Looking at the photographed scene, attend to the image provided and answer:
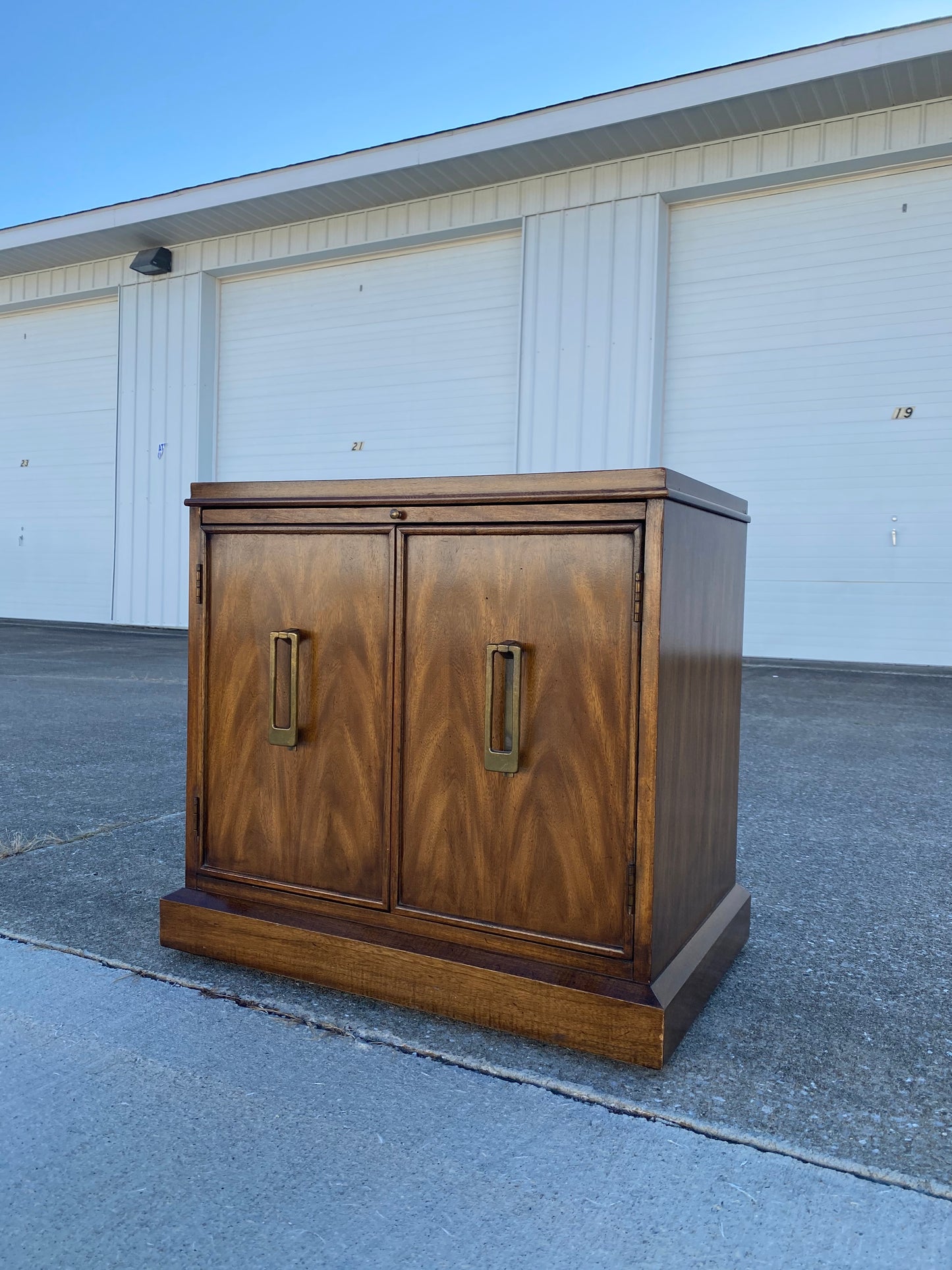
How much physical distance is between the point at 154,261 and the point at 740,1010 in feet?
42.2

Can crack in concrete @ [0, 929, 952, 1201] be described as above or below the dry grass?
below

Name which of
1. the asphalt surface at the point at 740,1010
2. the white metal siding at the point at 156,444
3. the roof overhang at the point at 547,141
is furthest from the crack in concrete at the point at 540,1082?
the white metal siding at the point at 156,444

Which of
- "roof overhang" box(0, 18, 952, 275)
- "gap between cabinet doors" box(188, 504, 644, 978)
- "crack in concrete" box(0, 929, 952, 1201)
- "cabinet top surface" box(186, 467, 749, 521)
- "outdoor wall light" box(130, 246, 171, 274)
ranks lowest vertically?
"crack in concrete" box(0, 929, 952, 1201)

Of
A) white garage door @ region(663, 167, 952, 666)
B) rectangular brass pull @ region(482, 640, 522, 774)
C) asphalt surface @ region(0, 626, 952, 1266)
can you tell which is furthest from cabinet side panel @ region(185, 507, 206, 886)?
white garage door @ region(663, 167, 952, 666)

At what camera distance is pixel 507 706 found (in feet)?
5.38

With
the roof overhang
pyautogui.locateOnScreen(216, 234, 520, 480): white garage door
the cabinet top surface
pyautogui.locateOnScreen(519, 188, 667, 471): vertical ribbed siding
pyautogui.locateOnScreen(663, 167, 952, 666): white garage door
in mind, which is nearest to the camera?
the cabinet top surface

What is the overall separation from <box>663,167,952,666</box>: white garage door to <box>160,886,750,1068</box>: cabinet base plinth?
7587 millimetres

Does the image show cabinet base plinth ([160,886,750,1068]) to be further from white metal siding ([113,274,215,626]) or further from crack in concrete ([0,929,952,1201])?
white metal siding ([113,274,215,626])

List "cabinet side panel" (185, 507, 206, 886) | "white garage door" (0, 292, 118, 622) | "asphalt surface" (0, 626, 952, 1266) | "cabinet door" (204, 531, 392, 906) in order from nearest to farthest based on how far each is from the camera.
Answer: "asphalt surface" (0, 626, 952, 1266) → "cabinet door" (204, 531, 392, 906) → "cabinet side panel" (185, 507, 206, 886) → "white garage door" (0, 292, 118, 622)

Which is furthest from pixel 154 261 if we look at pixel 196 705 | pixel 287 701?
pixel 287 701

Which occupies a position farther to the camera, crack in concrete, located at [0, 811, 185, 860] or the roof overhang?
the roof overhang

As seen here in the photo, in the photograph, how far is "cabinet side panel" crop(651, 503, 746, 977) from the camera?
61.6 inches

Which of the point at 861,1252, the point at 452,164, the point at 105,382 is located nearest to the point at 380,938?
the point at 861,1252

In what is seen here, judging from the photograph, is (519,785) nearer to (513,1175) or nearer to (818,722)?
(513,1175)
